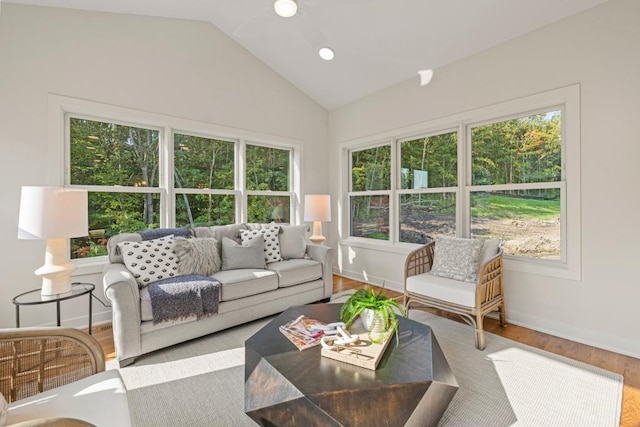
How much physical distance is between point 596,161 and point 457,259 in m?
1.42

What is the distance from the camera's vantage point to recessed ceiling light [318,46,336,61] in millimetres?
3693

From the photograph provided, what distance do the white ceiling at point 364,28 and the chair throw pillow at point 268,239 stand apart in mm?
2014

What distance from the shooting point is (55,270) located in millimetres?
2258

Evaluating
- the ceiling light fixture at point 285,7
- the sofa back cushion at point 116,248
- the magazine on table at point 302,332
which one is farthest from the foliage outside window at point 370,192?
the sofa back cushion at point 116,248

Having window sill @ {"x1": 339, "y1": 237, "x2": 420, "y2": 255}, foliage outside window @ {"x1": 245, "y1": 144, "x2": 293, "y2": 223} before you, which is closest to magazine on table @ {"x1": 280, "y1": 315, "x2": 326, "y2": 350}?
window sill @ {"x1": 339, "y1": 237, "x2": 420, "y2": 255}

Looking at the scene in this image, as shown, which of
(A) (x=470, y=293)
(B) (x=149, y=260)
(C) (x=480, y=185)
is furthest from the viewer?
(C) (x=480, y=185)

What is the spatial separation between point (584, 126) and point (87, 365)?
12.9ft

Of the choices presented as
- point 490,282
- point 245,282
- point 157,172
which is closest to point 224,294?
point 245,282

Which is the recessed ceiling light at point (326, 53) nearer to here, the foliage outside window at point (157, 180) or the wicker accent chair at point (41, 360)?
the foliage outside window at point (157, 180)

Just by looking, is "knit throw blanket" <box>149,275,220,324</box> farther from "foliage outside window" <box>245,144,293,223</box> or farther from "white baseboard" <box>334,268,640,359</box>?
"foliage outside window" <box>245,144,293,223</box>

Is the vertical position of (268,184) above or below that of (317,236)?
above

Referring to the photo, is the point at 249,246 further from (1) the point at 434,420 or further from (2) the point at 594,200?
(2) the point at 594,200

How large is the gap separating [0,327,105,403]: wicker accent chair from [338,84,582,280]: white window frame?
3.50 m

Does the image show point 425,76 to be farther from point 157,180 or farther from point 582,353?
point 157,180
